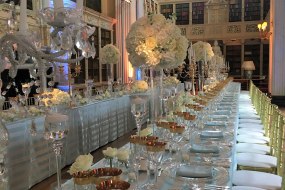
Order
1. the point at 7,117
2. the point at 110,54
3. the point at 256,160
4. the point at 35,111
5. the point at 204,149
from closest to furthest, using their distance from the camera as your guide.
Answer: the point at 204,149
the point at 256,160
the point at 7,117
the point at 35,111
the point at 110,54

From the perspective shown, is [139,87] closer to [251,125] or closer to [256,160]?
[251,125]

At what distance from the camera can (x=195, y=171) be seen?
200cm

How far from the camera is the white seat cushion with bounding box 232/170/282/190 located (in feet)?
8.89

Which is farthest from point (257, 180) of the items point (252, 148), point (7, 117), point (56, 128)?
point (7, 117)

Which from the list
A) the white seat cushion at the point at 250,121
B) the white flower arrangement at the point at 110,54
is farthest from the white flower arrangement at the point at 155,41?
the white flower arrangement at the point at 110,54

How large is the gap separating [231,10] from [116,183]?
1799 cm

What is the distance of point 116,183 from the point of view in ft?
4.31

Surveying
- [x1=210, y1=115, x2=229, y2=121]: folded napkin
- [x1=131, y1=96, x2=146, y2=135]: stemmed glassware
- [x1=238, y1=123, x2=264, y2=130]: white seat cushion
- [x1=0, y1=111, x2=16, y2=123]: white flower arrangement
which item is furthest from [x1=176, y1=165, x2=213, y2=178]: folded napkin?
[x1=238, y1=123, x2=264, y2=130]: white seat cushion

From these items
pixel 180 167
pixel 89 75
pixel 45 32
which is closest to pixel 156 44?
pixel 180 167

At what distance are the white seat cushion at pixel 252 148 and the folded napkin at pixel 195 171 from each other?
75.1 inches

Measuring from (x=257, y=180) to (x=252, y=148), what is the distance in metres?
1.15

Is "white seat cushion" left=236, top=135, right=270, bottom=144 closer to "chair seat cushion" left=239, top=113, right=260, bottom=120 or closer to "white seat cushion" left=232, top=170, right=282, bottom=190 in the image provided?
"white seat cushion" left=232, top=170, right=282, bottom=190

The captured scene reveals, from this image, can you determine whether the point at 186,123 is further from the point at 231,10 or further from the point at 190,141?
the point at 231,10

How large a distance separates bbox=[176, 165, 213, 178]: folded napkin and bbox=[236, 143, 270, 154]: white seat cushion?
1.91 m
